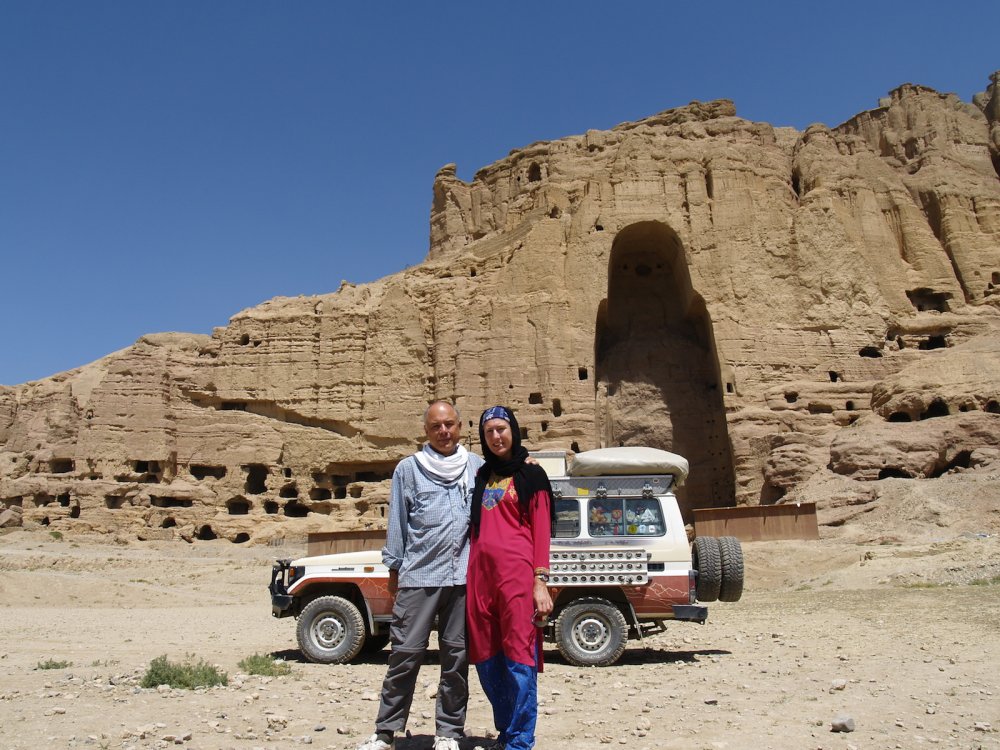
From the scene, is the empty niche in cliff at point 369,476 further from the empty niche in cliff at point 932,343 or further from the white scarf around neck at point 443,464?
the white scarf around neck at point 443,464

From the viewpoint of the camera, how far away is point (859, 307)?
102 feet

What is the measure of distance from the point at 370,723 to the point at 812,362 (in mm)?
27954

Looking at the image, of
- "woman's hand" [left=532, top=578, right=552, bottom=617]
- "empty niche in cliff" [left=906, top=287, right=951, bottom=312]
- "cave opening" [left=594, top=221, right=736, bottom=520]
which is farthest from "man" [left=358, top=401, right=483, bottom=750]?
"empty niche in cliff" [left=906, top=287, right=951, bottom=312]

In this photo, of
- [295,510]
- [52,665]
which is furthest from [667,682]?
[295,510]

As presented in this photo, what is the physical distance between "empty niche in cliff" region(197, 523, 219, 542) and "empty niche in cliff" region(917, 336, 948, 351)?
2947 centimetres

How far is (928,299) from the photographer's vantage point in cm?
3344

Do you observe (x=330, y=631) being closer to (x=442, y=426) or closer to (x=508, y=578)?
(x=442, y=426)

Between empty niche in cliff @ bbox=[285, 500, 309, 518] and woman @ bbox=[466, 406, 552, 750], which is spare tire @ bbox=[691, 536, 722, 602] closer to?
woman @ bbox=[466, 406, 552, 750]

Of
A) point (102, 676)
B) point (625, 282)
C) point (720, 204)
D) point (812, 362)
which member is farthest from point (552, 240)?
point (102, 676)

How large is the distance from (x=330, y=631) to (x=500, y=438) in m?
4.88

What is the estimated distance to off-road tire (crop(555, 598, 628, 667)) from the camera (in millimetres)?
7992

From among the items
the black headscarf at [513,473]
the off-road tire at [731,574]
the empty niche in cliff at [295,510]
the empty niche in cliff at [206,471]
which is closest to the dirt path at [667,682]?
the off-road tire at [731,574]

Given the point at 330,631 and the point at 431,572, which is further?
the point at 330,631

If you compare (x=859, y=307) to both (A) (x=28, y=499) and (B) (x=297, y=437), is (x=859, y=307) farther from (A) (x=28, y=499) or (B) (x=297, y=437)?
(A) (x=28, y=499)
